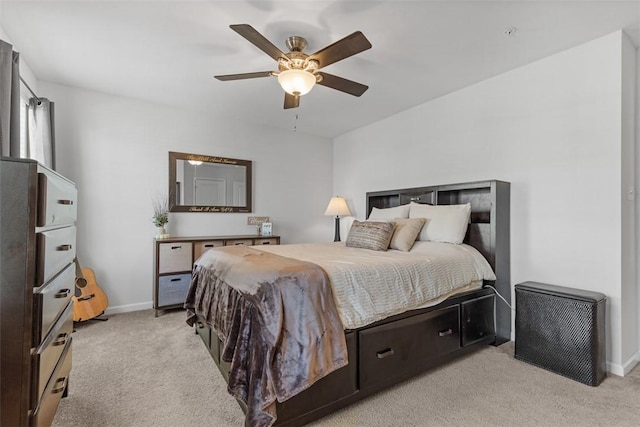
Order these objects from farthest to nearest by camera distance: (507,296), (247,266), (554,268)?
(507,296) < (554,268) < (247,266)

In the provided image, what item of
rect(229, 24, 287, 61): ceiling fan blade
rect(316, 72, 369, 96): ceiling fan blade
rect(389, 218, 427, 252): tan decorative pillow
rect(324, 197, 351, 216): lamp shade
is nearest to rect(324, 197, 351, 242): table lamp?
rect(324, 197, 351, 216): lamp shade

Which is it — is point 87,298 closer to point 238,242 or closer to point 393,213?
point 238,242

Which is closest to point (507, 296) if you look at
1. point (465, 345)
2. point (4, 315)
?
point (465, 345)

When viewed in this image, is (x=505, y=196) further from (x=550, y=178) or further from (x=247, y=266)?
(x=247, y=266)

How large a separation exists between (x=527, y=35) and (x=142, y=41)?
3.12 metres

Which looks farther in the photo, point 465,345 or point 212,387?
→ point 465,345

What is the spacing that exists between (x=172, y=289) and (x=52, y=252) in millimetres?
2418

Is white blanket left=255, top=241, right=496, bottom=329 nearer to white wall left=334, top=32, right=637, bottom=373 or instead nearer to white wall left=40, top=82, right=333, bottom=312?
white wall left=334, top=32, right=637, bottom=373

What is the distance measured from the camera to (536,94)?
277cm

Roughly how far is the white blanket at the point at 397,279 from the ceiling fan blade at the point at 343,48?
143 centimetres

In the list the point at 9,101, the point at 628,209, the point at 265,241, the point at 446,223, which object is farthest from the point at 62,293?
the point at 628,209

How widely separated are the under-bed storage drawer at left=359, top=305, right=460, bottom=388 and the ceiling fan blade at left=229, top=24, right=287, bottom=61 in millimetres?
1948


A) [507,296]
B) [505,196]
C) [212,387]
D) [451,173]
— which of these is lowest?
[212,387]

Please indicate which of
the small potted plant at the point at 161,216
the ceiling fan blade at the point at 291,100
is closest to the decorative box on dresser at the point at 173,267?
the small potted plant at the point at 161,216
